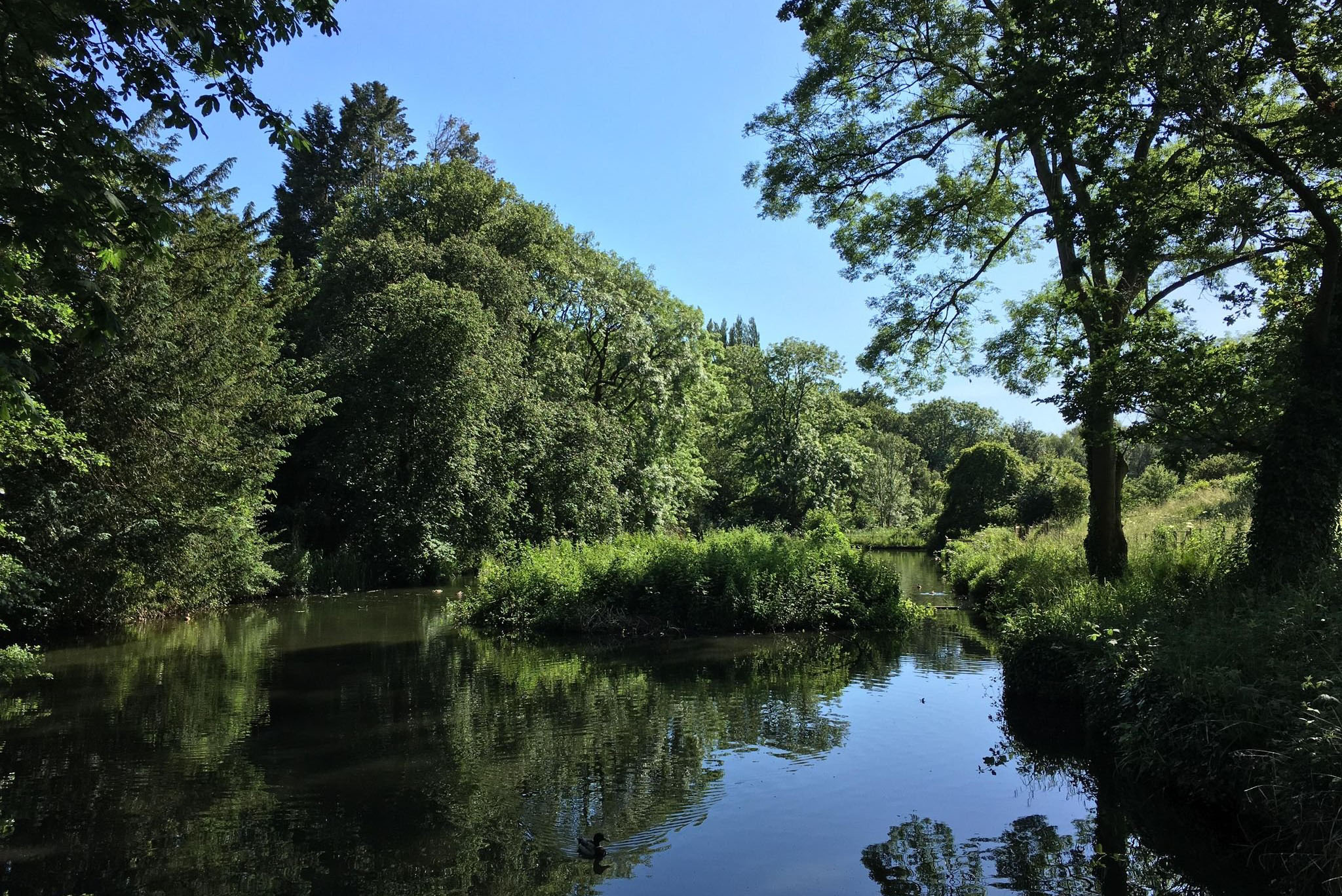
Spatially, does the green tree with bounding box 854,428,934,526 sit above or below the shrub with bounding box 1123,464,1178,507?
above

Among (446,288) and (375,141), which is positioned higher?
(375,141)

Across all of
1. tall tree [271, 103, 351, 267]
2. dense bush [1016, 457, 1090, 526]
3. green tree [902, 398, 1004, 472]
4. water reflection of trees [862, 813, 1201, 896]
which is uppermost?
tall tree [271, 103, 351, 267]

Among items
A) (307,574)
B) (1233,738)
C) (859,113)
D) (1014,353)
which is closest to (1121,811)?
(1233,738)

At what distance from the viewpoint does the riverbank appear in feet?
17.7

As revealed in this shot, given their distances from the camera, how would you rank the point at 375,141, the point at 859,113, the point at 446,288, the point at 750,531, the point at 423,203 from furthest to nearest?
the point at 375,141
the point at 423,203
the point at 446,288
the point at 750,531
the point at 859,113

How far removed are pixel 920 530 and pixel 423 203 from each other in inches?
1252

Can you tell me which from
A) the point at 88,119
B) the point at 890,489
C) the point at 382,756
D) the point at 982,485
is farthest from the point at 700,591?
the point at 890,489

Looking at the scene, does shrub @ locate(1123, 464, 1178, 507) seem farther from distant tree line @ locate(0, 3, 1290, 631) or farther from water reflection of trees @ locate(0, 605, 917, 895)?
water reflection of trees @ locate(0, 605, 917, 895)

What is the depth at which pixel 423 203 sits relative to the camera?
30250mm

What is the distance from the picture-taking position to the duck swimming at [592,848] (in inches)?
244

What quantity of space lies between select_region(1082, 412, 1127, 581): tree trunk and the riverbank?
58 centimetres

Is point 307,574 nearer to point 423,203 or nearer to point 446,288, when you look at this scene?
point 446,288

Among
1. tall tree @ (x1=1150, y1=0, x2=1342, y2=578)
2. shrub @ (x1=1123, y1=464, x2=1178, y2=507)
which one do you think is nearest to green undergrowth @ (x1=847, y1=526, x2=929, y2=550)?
shrub @ (x1=1123, y1=464, x2=1178, y2=507)

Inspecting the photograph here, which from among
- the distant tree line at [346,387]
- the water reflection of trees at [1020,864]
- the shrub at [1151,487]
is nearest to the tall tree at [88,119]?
the distant tree line at [346,387]
